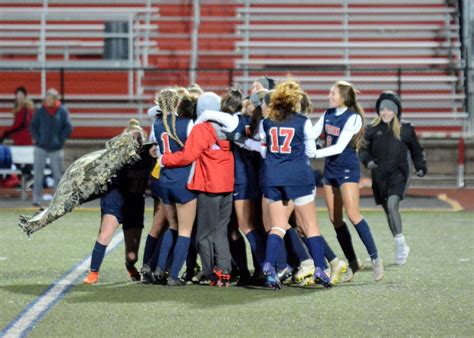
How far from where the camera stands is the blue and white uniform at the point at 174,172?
1012 cm

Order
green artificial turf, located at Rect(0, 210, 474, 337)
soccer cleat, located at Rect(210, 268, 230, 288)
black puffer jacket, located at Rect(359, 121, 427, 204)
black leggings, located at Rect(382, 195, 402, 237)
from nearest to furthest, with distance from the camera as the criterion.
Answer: green artificial turf, located at Rect(0, 210, 474, 337) < soccer cleat, located at Rect(210, 268, 230, 288) < black leggings, located at Rect(382, 195, 402, 237) < black puffer jacket, located at Rect(359, 121, 427, 204)

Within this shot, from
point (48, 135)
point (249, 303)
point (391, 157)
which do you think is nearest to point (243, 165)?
point (249, 303)

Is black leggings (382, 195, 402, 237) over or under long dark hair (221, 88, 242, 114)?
under

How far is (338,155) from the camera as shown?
34.1 feet

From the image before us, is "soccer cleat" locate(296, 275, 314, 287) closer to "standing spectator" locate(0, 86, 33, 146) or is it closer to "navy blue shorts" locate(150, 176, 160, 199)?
"navy blue shorts" locate(150, 176, 160, 199)

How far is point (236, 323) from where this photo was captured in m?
8.30

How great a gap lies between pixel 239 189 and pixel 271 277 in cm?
77

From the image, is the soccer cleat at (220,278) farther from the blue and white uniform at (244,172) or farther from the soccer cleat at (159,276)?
the blue and white uniform at (244,172)

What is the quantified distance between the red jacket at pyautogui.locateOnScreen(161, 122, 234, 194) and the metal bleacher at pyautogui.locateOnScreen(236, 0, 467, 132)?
13596 millimetres

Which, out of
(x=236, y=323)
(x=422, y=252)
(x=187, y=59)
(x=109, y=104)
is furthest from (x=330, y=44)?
(x=236, y=323)

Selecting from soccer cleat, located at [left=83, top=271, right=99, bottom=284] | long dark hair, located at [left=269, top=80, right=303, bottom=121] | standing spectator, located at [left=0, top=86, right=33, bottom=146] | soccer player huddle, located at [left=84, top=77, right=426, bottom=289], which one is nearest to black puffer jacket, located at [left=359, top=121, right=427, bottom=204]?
soccer player huddle, located at [left=84, top=77, right=426, bottom=289]

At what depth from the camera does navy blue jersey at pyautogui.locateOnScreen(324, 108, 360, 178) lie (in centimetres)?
1032

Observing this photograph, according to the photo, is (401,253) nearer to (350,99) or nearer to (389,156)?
(389,156)

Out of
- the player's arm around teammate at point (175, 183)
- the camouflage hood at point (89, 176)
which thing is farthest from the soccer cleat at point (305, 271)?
the camouflage hood at point (89, 176)
